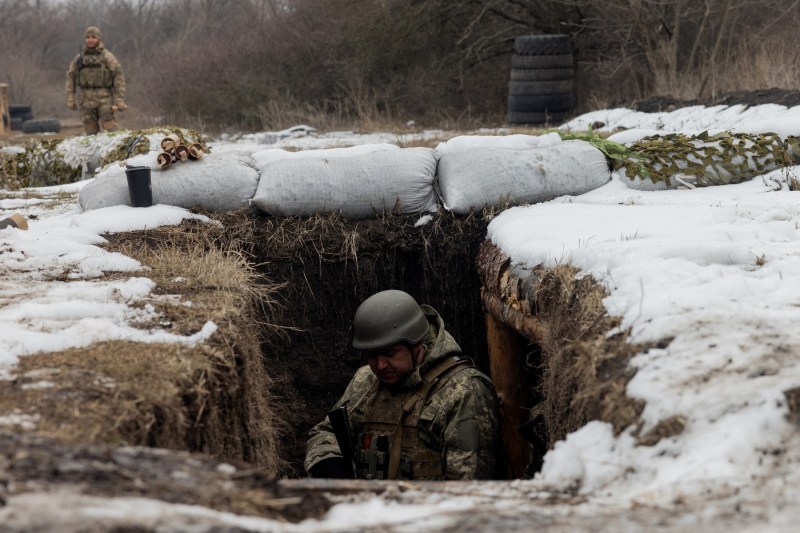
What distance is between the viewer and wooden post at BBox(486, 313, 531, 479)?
508cm

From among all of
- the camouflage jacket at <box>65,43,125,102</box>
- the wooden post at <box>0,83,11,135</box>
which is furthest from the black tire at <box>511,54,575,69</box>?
the wooden post at <box>0,83,11,135</box>

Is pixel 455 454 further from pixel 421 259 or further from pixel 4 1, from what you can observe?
pixel 4 1

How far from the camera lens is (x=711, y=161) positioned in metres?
5.77

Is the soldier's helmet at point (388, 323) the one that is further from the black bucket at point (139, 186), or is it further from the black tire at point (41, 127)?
the black tire at point (41, 127)

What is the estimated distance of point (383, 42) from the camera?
52.5 ft

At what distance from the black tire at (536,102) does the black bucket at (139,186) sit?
24.8 ft

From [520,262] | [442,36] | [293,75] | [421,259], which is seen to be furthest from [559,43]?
[520,262]

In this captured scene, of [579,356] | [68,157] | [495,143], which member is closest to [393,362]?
[579,356]

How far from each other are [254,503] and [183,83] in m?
16.1

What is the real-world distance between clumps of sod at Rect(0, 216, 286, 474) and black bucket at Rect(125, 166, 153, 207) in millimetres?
1137

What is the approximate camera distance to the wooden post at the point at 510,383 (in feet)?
16.7

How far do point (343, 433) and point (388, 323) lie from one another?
57cm

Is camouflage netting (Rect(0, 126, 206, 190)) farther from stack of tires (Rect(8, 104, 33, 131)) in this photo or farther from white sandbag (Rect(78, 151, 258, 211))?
stack of tires (Rect(8, 104, 33, 131))

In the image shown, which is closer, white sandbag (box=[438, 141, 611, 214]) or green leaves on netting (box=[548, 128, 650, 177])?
white sandbag (box=[438, 141, 611, 214])
